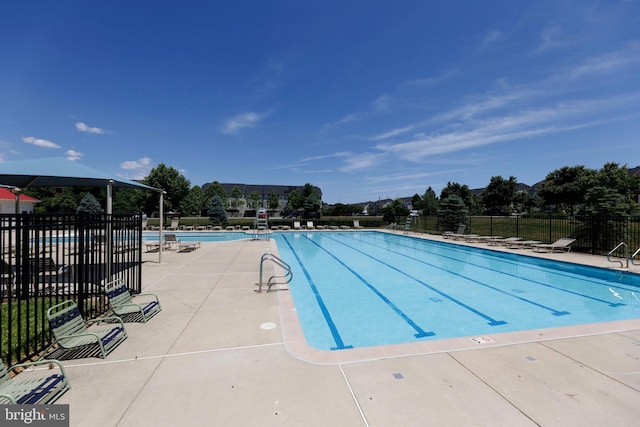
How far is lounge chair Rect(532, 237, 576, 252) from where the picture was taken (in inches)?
539

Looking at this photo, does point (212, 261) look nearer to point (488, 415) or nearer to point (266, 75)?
point (488, 415)

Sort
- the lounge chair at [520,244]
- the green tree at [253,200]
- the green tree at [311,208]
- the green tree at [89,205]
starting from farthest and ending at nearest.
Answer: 1. the green tree at [253,200]
2. the green tree at [311,208]
3. the green tree at [89,205]
4. the lounge chair at [520,244]

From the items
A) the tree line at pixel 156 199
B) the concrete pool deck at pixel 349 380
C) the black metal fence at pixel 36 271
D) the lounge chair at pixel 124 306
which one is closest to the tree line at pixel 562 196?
the concrete pool deck at pixel 349 380

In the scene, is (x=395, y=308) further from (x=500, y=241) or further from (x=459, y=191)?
(x=459, y=191)

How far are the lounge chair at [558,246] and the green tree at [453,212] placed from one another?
7922 millimetres

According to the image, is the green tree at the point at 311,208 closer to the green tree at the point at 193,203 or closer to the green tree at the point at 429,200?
the green tree at the point at 193,203

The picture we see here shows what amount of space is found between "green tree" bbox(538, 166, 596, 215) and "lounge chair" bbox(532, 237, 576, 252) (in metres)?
39.9

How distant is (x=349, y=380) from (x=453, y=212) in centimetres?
2237

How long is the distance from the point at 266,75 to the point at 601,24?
49.1 feet

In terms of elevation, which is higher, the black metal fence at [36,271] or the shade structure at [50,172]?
the shade structure at [50,172]

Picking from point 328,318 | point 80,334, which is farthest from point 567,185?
point 80,334

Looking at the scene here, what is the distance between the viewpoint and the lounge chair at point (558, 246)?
13.7 metres

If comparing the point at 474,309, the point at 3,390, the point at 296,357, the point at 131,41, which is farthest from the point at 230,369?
the point at 131,41

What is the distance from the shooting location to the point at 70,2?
9.25m
